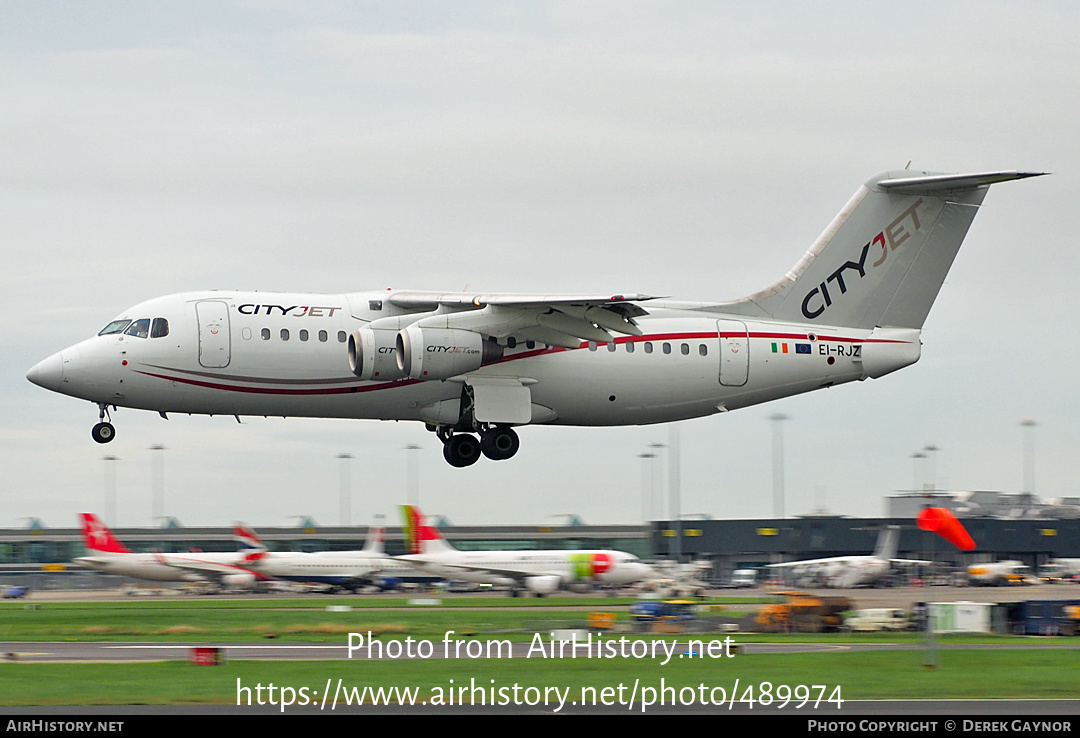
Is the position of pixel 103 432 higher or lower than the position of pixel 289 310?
lower

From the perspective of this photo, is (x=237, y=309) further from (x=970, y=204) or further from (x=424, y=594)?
(x=424, y=594)

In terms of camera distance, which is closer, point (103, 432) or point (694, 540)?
point (103, 432)

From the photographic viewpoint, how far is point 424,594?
51000 millimetres

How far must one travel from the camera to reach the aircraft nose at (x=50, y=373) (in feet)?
100

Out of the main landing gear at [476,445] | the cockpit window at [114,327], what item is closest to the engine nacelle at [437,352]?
the main landing gear at [476,445]

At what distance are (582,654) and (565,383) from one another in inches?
312

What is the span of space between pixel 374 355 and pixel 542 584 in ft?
69.2

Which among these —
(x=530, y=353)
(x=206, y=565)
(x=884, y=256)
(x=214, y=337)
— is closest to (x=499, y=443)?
(x=530, y=353)

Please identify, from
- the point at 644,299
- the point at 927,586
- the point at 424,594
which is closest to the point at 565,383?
the point at 644,299

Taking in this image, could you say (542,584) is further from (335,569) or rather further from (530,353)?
(530,353)

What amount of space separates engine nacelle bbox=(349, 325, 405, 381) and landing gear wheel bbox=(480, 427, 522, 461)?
3.31 metres

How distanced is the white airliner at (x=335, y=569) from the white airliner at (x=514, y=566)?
1448 millimetres

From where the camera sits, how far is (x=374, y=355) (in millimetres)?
30047

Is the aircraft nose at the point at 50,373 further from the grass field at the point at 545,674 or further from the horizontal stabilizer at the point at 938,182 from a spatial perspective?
the horizontal stabilizer at the point at 938,182
